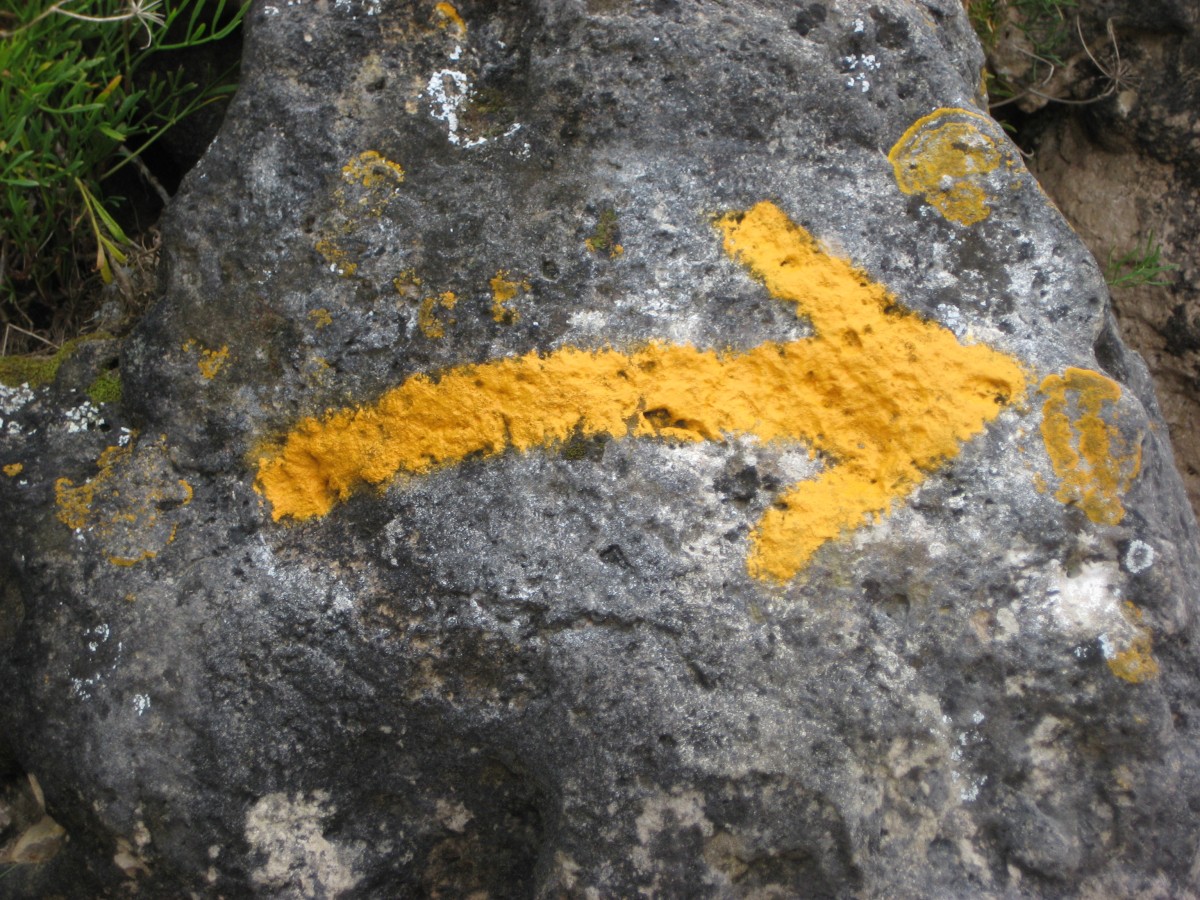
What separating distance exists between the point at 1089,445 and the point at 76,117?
5.69 ft

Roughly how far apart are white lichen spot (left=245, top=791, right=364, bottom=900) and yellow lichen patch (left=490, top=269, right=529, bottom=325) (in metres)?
0.71

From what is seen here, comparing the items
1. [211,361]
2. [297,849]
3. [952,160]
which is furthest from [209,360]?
[952,160]

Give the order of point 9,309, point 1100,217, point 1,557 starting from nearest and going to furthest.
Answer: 1. point 1,557
2. point 9,309
3. point 1100,217

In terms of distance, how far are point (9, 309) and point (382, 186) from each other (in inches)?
37.0

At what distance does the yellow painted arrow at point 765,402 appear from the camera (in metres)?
1.53

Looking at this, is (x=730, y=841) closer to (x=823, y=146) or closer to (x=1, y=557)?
(x=823, y=146)

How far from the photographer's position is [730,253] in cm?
159

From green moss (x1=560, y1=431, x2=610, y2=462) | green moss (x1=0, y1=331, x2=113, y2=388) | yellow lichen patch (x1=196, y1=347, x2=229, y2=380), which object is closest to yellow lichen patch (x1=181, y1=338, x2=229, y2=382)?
yellow lichen patch (x1=196, y1=347, x2=229, y2=380)

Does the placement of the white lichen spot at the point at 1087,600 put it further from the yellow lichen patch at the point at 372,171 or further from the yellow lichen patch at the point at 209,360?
the yellow lichen patch at the point at 209,360

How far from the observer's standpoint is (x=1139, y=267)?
240 cm

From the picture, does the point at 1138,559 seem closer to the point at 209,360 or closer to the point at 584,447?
the point at 584,447

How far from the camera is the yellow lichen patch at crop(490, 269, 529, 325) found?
62.0 inches

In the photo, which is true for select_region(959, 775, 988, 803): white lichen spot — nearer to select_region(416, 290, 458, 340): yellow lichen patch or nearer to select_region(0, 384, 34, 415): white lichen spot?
select_region(416, 290, 458, 340): yellow lichen patch

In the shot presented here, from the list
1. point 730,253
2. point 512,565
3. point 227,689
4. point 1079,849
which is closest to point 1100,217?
point 730,253
